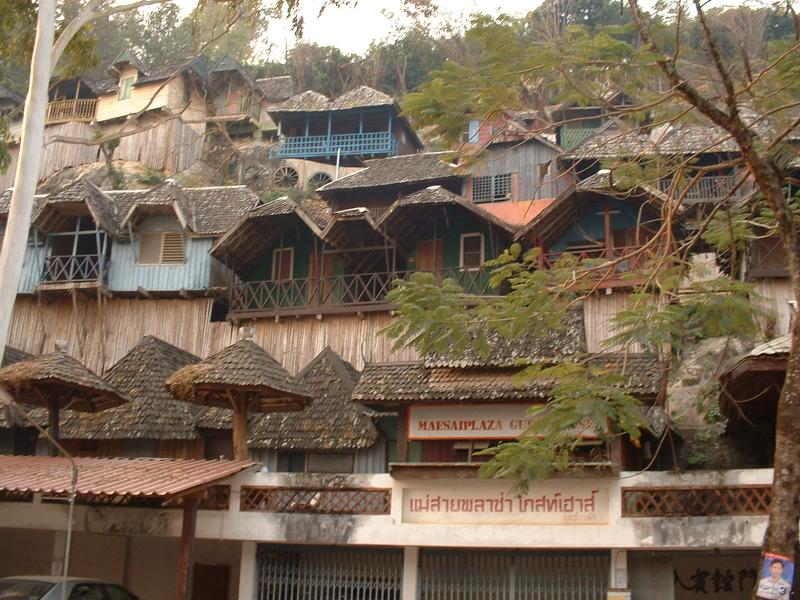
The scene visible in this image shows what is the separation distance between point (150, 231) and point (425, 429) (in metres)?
12.5

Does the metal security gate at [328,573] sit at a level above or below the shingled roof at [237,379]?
below

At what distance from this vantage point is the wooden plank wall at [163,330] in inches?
920

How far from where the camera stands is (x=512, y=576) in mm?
15023

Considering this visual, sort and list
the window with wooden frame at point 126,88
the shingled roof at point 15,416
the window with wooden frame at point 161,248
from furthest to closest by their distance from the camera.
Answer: the window with wooden frame at point 126,88 < the window with wooden frame at point 161,248 < the shingled roof at point 15,416

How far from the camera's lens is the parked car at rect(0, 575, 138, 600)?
1336cm

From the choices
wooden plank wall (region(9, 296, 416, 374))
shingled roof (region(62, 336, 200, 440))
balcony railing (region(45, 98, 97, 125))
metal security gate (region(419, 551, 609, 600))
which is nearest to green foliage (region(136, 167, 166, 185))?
balcony railing (region(45, 98, 97, 125))

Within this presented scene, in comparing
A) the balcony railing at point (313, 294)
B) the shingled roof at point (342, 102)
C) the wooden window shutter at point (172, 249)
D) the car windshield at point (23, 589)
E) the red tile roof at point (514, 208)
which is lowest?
the car windshield at point (23, 589)

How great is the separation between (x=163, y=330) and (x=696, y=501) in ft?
50.1

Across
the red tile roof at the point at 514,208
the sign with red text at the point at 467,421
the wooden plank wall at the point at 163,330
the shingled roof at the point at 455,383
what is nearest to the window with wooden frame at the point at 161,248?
the wooden plank wall at the point at 163,330

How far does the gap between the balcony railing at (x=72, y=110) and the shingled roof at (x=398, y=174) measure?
19320 millimetres

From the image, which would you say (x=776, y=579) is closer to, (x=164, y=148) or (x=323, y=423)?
(x=323, y=423)

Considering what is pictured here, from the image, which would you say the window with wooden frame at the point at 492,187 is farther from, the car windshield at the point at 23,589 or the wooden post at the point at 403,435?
the car windshield at the point at 23,589

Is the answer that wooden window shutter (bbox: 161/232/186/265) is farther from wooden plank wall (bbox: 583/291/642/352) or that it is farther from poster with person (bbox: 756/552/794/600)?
poster with person (bbox: 756/552/794/600)

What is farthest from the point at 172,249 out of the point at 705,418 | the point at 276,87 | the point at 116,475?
the point at 276,87
